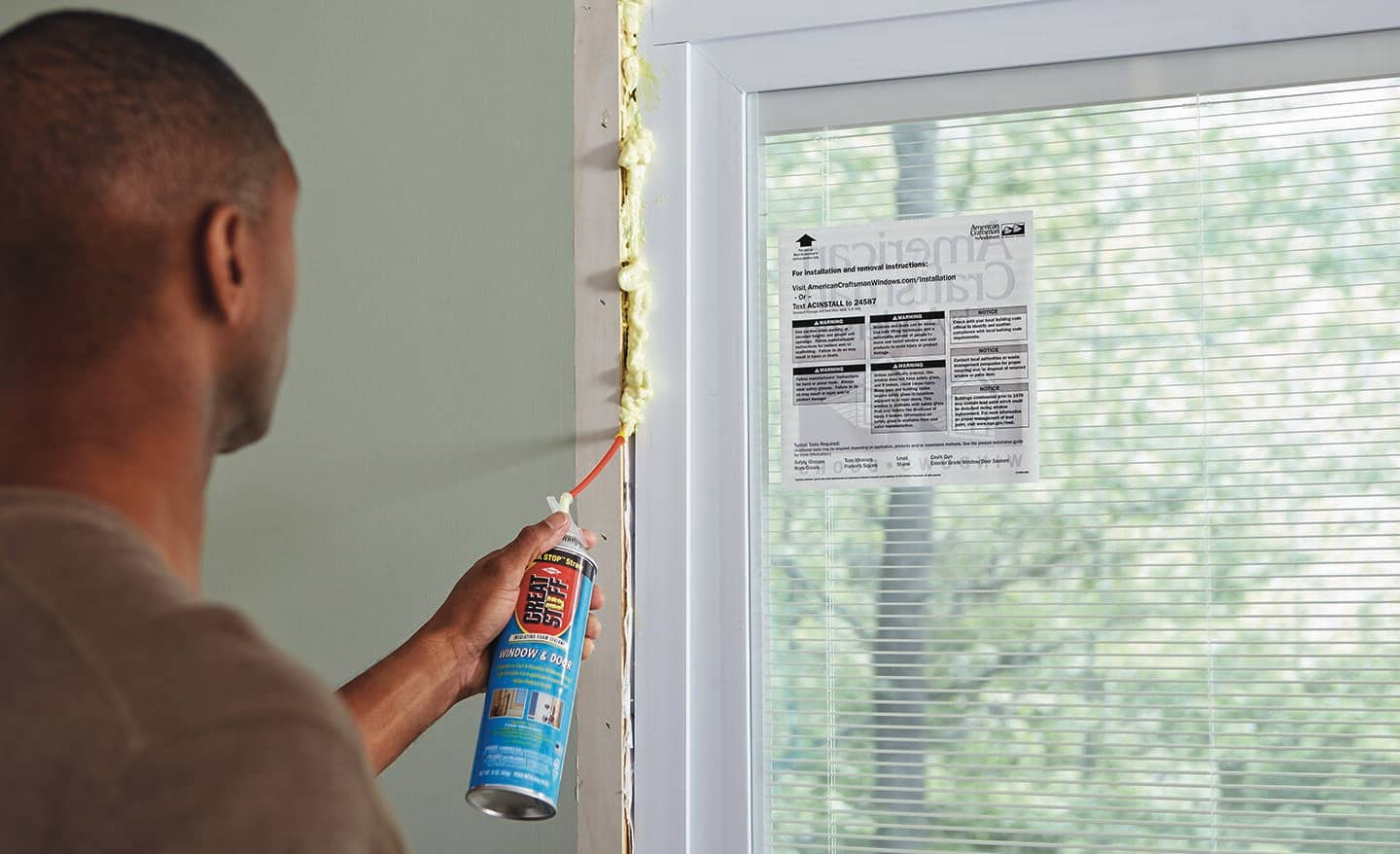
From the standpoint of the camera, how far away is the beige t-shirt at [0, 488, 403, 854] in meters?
0.46

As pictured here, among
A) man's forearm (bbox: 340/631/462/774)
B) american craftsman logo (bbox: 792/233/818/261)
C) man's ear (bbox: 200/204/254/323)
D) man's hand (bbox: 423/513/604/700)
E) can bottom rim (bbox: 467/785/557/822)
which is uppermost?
american craftsman logo (bbox: 792/233/818/261)

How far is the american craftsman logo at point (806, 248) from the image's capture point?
137 cm

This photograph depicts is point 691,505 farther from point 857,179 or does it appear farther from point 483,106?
point 483,106

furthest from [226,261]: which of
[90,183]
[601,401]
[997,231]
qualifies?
[997,231]

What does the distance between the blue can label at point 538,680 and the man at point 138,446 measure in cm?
41

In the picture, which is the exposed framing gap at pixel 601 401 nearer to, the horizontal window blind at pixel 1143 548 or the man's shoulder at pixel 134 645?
the horizontal window blind at pixel 1143 548

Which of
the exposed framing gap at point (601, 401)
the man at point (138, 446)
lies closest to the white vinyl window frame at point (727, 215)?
the exposed framing gap at point (601, 401)

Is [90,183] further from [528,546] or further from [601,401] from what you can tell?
[601,401]

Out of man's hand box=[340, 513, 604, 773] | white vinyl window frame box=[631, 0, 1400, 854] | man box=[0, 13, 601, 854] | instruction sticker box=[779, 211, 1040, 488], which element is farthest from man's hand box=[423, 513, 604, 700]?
man box=[0, 13, 601, 854]

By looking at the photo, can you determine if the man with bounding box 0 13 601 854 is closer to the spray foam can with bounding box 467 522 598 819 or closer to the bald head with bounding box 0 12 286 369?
the bald head with bounding box 0 12 286 369

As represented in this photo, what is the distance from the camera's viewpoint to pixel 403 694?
43.6 inches

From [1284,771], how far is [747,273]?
2.50 feet

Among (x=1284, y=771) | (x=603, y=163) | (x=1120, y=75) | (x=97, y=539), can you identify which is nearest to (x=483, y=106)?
(x=603, y=163)

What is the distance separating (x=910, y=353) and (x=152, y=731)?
3.23 ft
